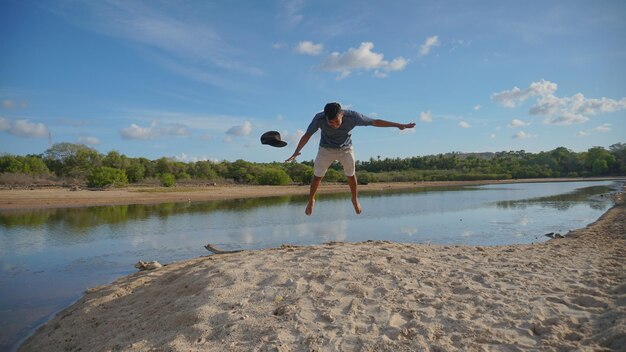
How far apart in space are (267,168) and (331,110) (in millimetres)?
56078

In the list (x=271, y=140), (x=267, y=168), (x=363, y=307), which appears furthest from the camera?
(x=267, y=168)

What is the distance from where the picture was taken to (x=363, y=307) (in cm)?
489

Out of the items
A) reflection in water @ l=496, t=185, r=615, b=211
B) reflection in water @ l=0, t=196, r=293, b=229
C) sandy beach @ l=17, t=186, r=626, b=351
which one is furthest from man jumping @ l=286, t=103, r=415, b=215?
reflection in water @ l=496, t=185, r=615, b=211

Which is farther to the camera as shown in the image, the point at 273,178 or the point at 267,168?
the point at 267,168

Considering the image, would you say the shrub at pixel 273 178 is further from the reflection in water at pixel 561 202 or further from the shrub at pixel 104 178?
the reflection in water at pixel 561 202

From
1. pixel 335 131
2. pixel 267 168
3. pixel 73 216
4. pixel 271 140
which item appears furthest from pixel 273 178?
pixel 335 131

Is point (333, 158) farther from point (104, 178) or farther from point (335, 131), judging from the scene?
point (104, 178)

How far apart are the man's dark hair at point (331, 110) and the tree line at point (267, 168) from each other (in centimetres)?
4149

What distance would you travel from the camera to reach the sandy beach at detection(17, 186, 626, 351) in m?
4.11

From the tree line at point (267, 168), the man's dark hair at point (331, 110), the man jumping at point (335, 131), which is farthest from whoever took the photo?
the tree line at point (267, 168)

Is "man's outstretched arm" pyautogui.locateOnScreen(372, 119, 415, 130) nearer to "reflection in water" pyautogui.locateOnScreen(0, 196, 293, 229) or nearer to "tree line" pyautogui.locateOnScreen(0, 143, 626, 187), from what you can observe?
"reflection in water" pyautogui.locateOnScreen(0, 196, 293, 229)

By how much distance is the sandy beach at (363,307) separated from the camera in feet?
13.5

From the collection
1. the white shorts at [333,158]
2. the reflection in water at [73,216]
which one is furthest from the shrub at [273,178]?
the white shorts at [333,158]

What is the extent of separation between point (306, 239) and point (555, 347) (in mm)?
11410
